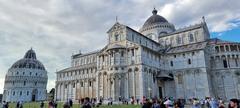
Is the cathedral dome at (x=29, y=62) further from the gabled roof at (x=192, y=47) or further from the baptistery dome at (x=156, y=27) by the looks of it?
the gabled roof at (x=192, y=47)

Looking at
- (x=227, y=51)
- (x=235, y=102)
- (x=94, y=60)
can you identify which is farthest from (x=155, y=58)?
(x=235, y=102)

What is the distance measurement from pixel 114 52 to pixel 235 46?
27.4 meters

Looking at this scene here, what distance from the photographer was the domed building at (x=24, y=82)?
94000 mm

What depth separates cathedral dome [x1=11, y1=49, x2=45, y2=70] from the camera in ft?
319

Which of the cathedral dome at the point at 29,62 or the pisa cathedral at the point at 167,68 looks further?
the cathedral dome at the point at 29,62

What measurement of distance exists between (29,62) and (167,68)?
73.3 metres

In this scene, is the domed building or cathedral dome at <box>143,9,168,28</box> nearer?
cathedral dome at <box>143,9,168,28</box>

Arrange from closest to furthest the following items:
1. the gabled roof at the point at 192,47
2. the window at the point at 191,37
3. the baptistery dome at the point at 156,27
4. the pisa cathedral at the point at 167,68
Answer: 1. the pisa cathedral at the point at 167,68
2. the gabled roof at the point at 192,47
3. the window at the point at 191,37
4. the baptistery dome at the point at 156,27

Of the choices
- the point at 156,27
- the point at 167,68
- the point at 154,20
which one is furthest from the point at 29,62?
the point at 167,68

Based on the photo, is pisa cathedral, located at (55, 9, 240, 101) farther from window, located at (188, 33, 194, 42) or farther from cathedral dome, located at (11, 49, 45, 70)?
cathedral dome, located at (11, 49, 45, 70)

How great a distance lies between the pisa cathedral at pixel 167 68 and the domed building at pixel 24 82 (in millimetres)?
61073

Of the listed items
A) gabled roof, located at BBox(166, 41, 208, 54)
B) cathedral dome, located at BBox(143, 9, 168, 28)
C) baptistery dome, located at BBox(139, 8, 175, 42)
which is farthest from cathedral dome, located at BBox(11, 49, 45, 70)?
gabled roof, located at BBox(166, 41, 208, 54)

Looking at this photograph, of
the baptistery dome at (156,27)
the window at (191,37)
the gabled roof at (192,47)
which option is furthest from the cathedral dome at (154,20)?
the gabled roof at (192,47)

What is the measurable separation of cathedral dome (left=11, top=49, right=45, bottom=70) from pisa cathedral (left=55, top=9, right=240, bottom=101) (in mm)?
62286
